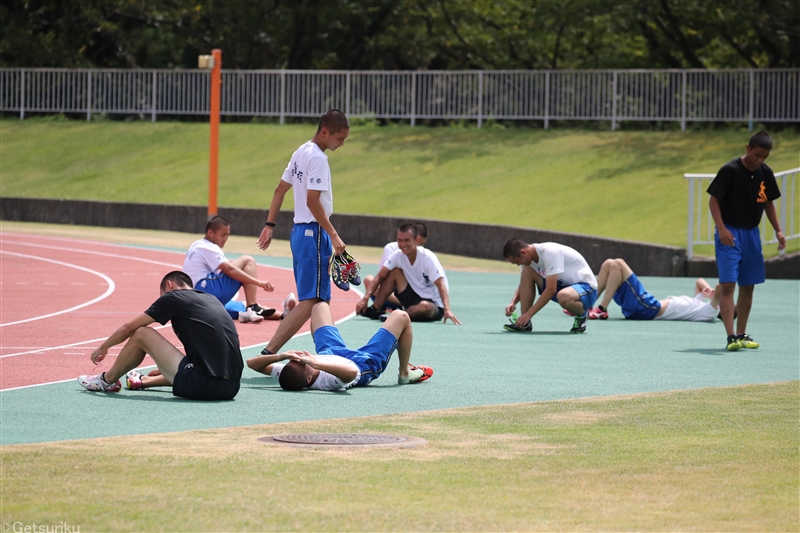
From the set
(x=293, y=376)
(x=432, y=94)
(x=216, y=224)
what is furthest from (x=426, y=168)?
(x=293, y=376)

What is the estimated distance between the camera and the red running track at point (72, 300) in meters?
11.2

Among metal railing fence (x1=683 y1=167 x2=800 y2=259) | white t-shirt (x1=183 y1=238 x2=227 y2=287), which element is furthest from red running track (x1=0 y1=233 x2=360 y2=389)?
metal railing fence (x1=683 y1=167 x2=800 y2=259)

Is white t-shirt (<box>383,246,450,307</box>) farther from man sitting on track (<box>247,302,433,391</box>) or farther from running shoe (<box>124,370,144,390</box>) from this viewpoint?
running shoe (<box>124,370,144,390</box>)

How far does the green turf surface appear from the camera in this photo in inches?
324

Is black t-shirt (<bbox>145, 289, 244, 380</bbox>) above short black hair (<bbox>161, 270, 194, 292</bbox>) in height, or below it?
below

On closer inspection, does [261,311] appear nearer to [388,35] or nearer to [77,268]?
[77,268]

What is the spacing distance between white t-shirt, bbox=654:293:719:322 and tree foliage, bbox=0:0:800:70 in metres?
23.9

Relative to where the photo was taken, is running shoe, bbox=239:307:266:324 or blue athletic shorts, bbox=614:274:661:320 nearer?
running shoe, bbox=239:307:266:324

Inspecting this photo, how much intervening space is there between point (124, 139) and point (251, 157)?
6.22m

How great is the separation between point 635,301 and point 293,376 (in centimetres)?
737

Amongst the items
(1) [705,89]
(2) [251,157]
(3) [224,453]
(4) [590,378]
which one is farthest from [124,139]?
(3) [224,453]

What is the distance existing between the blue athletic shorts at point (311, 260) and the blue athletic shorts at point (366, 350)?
333 millimetres

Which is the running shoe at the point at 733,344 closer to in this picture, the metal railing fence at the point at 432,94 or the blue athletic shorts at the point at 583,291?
the blue athletic shorts at the point at 583,291

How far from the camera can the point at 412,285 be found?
1542 centimetres
